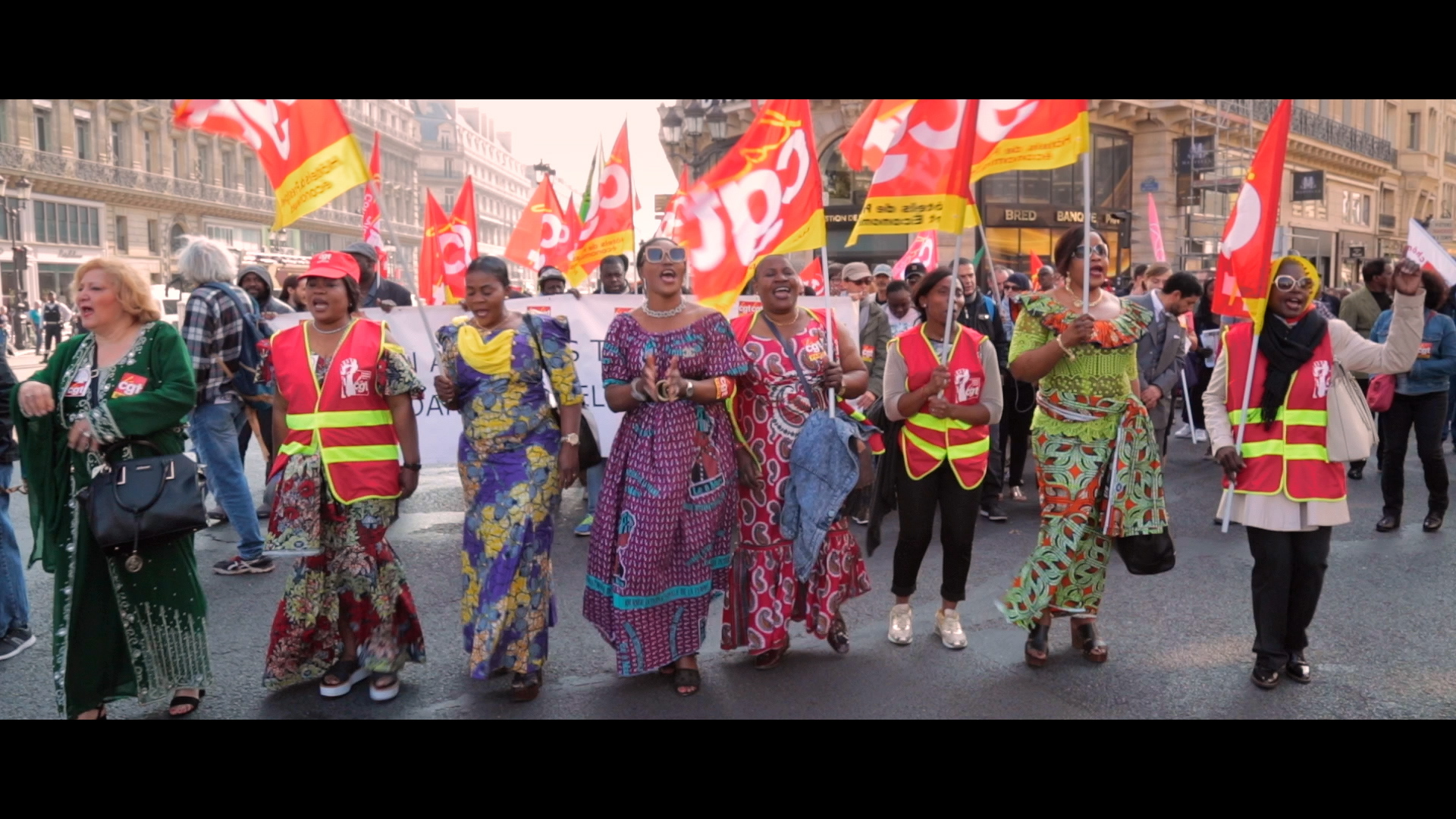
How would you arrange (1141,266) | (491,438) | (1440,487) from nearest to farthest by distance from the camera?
(491,438)
(1440,487)
(1141,266)

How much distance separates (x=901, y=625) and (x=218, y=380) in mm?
4441

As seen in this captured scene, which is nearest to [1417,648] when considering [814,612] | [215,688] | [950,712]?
[950,712]

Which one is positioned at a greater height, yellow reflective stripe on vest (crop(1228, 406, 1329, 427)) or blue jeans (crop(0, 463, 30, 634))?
yellow reflective stripe on vest (crop(1228, 406, 1329, 427))

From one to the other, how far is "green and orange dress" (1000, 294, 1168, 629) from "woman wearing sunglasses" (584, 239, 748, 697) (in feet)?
4.73

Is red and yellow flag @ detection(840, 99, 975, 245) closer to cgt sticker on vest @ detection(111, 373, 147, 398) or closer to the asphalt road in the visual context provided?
the asphalt road

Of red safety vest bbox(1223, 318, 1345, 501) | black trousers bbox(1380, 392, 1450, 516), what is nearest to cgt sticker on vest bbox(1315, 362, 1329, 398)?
red safety vest bbox(1223, 318, 1345, 501)

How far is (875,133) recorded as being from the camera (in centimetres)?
507

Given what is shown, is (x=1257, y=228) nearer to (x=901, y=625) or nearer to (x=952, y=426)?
(x=952, y=426)

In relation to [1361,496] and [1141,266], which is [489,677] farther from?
[1141,266]

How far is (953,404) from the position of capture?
4754 mm

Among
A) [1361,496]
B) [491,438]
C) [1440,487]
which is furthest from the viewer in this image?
[1361,496]

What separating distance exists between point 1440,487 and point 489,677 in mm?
6707

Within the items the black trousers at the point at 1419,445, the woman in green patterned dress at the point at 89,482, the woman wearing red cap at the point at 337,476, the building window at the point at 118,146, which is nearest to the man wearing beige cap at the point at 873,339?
the black trousers at the point at 1419,445

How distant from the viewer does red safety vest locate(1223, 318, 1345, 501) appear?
421 centimetres
